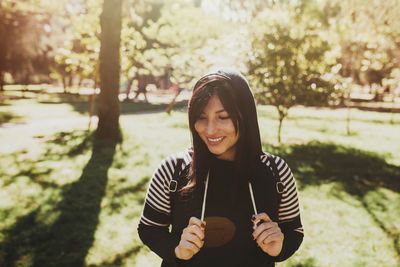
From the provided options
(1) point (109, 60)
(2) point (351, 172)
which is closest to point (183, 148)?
(1) point (109, 60)

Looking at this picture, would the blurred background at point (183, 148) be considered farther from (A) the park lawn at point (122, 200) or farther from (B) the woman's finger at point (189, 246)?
(B) the woman's finger at point (189, 246)

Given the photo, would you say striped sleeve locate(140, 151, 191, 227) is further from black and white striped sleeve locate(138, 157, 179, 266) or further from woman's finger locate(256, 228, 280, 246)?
woman's finger locate(256, 228, 280, 246)

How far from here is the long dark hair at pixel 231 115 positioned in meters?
2.00

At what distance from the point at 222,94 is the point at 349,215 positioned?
6.59 m

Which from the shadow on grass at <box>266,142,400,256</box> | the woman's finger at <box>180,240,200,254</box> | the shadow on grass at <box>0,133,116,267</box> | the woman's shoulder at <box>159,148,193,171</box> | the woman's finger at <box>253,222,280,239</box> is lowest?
the shadow on grass at <box>0,133,116,267</box>

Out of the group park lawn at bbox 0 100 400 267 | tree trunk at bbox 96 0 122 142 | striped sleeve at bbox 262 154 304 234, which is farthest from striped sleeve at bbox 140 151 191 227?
tree trunk at bbox 96 0 122 142

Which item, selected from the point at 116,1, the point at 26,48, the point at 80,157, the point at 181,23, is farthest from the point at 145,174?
the point at 26,48

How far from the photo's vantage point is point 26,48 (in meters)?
39.4

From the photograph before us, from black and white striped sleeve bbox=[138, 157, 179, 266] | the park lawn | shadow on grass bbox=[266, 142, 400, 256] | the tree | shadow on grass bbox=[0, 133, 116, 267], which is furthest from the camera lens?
the tree

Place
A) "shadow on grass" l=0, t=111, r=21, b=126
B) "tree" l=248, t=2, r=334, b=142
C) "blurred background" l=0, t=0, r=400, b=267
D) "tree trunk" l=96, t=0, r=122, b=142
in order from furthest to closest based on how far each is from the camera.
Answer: "shadow on grass" l=0, t=111, r=21, b=126 < "tree" l=248, t=2, r=334, b=142 < "tree trunk" l=96, t=0, r=122, b=142 < "blurred background" l=0, t=0, r=400, b=267

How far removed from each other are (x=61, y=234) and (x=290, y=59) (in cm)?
1095

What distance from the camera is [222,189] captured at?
1.99m

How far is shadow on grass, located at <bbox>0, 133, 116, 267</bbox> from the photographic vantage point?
17.8ft

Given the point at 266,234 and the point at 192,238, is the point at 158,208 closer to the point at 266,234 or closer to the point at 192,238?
the point at 192,238
